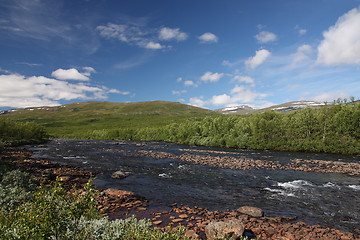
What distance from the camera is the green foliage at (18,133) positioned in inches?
2478

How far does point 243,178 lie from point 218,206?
9873 mm

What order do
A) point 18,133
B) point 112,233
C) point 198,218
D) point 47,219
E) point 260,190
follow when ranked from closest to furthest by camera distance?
point 47,219 < point 112,233 < point 198,218 < point 260,190 < point 18,133

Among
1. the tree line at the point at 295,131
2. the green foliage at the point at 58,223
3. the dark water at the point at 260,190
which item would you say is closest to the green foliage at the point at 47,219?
the green foliage at the point at 58,223

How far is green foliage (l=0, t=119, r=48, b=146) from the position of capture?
6294 cm

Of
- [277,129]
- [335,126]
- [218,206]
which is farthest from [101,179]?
[335,126]

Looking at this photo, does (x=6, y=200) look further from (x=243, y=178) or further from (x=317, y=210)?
(x=243, y=178)

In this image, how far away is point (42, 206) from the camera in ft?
20.9

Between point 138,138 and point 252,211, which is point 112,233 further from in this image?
point 138,138

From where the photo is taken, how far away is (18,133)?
7088 cm

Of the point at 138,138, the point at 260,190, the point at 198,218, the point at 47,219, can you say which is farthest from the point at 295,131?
the point at 138,138

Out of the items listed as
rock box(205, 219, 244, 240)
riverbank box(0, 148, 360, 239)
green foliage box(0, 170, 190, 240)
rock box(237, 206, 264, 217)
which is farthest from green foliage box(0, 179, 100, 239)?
rock box(237, 206, 264, 217)

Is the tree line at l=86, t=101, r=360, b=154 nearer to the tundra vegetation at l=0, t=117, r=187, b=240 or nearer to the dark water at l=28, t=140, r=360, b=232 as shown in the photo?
the dark water at l=28, t=140, r=360, b=232

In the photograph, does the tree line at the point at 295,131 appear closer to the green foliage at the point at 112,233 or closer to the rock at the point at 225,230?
the rock at the point at 225,230

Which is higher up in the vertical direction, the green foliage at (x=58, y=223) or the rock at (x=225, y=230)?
the green foliage at (x=58, y=223)
